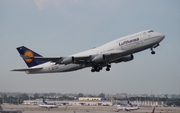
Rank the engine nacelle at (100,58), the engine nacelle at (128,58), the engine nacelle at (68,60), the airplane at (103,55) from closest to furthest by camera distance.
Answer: the airplane at (103,55), the engine nacelle at (100,58), the engine nacelle at (68,60), the engine nacelle at (128,58)

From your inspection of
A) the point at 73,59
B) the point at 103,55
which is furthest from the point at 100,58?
the point at 73,59

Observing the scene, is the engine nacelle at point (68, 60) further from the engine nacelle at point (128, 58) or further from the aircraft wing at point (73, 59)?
the engine nacelle at point (128, 58)

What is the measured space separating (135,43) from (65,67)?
48.4 feet

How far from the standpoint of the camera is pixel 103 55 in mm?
55656

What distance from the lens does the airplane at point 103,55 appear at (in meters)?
53.8

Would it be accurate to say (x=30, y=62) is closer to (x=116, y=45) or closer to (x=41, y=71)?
(x=41, y=71)

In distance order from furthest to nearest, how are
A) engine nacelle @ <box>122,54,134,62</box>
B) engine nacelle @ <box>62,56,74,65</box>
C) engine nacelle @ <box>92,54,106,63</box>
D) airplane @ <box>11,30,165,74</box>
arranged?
engine nacelle @ <box>122,54,134,62</box> → engine nacelle @ <box>62,56,74,65</box> → engine nacelle @ <box>92,54,106,63</box> → airplane @ <box>11,30,165,74</box>

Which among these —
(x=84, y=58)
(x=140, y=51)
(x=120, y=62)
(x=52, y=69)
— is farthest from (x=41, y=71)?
(x=140, y=51)

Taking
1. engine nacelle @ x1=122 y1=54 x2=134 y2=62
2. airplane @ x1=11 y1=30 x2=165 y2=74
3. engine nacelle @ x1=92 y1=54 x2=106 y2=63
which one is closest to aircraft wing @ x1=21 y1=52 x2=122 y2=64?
airplane @ x1=11 y1=30 x2=165 y2=74

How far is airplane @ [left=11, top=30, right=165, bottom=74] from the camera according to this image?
5378cm

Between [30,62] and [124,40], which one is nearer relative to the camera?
[124,40]

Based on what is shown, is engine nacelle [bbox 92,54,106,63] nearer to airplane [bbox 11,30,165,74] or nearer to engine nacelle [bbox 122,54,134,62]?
airplane [bbox 11,30,165,74]

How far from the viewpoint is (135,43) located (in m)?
53.3

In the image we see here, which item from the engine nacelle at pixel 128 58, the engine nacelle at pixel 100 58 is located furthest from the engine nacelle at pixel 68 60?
the engine nacelle at pixel 128 58
